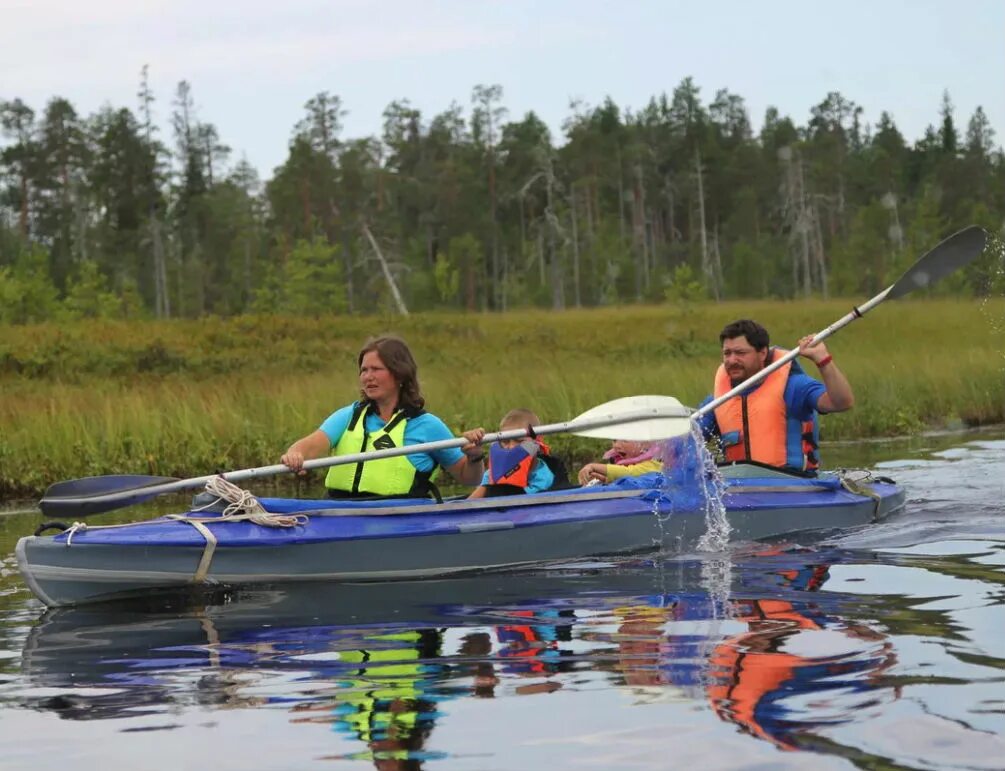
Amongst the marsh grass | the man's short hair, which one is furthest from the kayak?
the marsh grass

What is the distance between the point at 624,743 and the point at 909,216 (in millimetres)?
69080

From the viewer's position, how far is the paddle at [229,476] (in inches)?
295

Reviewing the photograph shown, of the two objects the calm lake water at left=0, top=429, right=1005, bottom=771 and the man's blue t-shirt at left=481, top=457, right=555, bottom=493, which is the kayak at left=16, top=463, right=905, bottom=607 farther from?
the man's blue t-shirt at left=481, top=457, right=555, bottom=493

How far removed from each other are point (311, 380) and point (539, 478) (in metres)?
8.09

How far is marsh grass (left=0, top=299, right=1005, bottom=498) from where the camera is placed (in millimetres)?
12508

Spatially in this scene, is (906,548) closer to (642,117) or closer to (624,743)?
(624,743)

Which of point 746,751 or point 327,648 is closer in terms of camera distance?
point 746,751

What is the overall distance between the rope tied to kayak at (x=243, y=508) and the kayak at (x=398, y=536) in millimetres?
11

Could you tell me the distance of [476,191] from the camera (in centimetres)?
6875

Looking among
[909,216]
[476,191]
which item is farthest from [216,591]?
[909,216]

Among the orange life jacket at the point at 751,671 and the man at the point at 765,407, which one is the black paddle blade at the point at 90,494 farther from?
the man at the point at 765,407

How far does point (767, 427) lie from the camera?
9.14m

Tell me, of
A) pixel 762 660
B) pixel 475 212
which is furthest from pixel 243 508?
pixel 475 212

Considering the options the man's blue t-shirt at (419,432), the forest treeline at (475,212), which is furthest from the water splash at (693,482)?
the forest treeline at (475,212)
